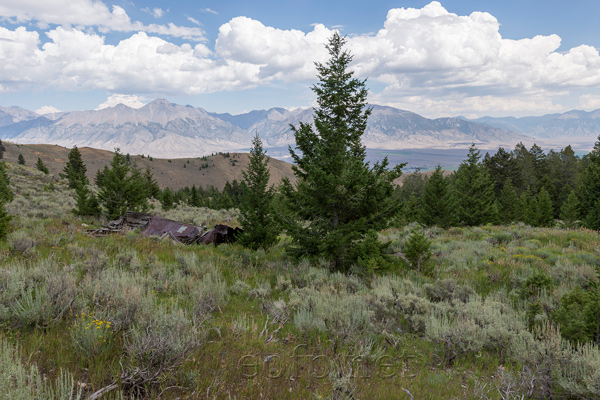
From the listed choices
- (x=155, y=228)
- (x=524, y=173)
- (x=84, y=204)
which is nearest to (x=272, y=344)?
(x=155, y=228)

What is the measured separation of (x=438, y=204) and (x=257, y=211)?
16.7 m

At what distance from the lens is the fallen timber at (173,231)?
12391mm

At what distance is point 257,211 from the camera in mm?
12008

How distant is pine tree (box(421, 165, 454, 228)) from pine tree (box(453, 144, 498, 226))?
4.32 meters

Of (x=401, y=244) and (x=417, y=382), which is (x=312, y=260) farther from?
(x=417, y=382)

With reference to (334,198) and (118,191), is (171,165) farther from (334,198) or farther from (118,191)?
(334,198)

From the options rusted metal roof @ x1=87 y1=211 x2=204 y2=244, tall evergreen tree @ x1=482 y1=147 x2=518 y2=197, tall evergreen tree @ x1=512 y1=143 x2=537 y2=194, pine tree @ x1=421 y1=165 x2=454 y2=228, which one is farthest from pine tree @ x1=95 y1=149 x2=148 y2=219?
tall evergreen tree @ x1=512 y1=143 x2=537 y2=194

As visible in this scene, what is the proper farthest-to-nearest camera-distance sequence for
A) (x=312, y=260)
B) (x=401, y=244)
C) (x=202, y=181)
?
(x=202, y=181)
(x=401, y=244)
(x=312, y=260)

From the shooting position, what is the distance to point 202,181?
15825 centimetres

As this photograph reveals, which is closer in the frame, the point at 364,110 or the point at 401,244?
the point at 401,244

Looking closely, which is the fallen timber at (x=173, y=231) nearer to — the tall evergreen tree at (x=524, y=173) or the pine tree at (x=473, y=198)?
the pine tree at (x=473, y=198)

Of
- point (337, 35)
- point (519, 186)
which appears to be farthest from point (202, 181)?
point (337, 35)

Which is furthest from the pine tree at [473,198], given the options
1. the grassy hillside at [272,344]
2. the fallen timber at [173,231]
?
the fallen timber at [173,231]

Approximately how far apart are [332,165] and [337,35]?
8365 mm
